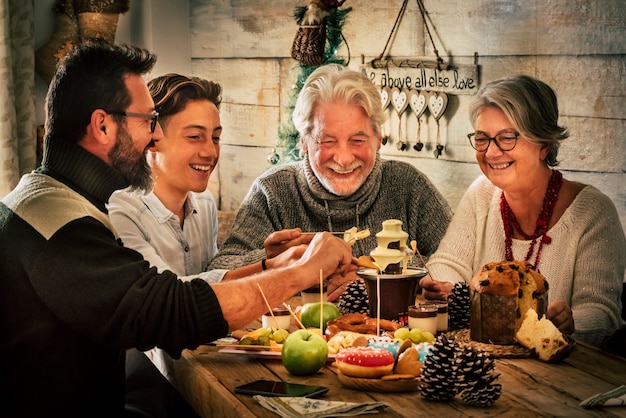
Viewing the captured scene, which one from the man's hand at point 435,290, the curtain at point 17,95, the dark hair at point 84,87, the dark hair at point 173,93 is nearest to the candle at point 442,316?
the man's hand at point 435,290

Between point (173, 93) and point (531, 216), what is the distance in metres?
1.27

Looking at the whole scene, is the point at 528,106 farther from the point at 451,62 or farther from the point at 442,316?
the point at 451,62

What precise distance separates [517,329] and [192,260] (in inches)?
52.6

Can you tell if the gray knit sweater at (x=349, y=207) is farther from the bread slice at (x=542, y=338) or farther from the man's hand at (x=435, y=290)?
the bread slice at (x=542, y=338)

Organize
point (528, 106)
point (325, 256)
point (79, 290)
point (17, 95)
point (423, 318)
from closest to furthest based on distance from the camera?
point (79, 290), point (423, 318), point (325, 256), point (528, 106), point (17, 95)

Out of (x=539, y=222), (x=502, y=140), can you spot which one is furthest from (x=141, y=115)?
(x=539, y=222)

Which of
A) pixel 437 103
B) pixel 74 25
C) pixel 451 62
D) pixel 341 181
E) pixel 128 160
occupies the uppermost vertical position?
pixel 74 25

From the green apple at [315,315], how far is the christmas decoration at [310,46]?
1.77 metres

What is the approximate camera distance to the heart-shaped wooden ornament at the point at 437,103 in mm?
3951

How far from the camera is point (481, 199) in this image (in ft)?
10.00

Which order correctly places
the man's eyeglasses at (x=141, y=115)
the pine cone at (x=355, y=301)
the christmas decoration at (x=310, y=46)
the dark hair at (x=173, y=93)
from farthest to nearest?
the christmas decoration at (x=310, y=46)
the dark hair at (x=173, y=93)
the pine cone at (x=355, y=301)
the man's eyeglasses at (x=141, y=115)

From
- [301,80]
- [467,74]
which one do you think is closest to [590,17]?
[467,74]

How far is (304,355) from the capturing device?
2000 mm

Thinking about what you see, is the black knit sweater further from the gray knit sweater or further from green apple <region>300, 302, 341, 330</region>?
the gray knit sweater
